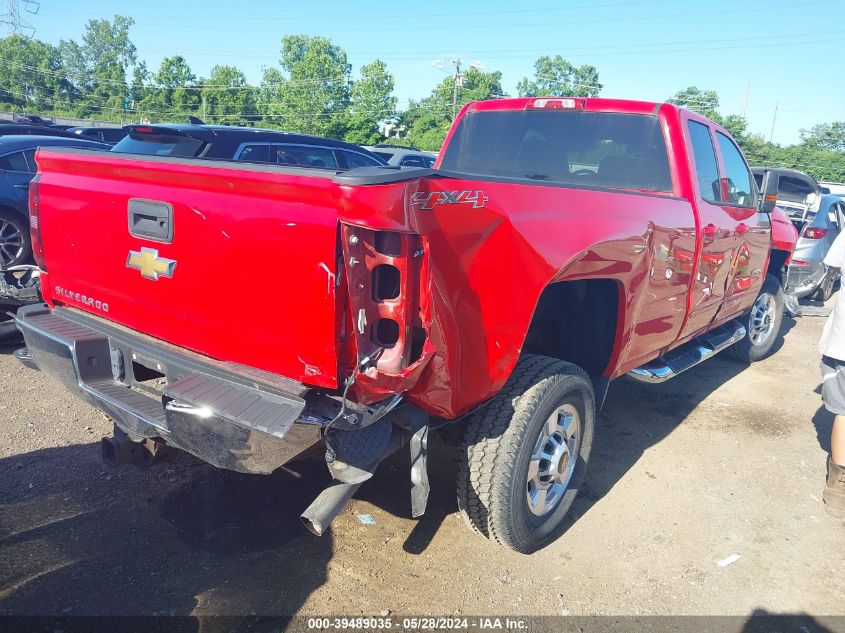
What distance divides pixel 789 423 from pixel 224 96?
259ft

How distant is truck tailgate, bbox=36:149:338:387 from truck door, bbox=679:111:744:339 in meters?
2.74

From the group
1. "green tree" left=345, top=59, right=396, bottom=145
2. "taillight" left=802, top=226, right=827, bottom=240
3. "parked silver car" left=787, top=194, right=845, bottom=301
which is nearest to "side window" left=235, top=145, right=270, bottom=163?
"parked silver car" left=787, top=194, right=845, bottom=301

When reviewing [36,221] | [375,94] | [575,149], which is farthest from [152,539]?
[375,94]

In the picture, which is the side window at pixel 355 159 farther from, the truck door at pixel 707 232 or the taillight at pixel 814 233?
the taillight at pixel 814 233

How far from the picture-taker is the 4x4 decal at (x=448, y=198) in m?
2.07

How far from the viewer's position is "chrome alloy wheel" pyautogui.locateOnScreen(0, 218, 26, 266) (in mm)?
7367

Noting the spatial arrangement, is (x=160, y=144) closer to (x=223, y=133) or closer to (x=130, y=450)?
(x=223, y=133)

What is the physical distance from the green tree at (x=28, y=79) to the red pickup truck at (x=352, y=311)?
89.4 metres

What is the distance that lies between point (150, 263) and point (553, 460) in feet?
6.62

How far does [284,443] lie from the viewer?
211cm

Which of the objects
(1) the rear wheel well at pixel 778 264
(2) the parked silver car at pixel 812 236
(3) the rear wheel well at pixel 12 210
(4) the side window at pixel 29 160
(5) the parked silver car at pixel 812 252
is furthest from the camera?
(5) the parked silver car at pixel 812 252

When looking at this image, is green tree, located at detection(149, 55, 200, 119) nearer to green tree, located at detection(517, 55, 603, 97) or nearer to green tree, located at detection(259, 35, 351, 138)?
green tree, located at detection(259, 35, 351, 138)

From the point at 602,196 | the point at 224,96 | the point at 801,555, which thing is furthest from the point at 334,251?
the point at 224,96

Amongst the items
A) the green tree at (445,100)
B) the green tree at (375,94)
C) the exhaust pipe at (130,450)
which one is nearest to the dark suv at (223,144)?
the exhaust pipe at (130,450)
